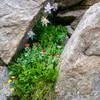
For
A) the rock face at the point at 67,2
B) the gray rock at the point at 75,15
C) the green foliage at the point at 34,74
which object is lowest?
the gray rock at the point at 75,15

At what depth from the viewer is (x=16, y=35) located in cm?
267

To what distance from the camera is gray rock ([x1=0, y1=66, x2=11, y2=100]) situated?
7.30ft

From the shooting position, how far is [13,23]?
8.85ft

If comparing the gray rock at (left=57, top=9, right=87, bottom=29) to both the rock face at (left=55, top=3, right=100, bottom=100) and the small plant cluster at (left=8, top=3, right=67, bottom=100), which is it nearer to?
the small plant cluster at (left=8, top=3, right=67, bottom=100)

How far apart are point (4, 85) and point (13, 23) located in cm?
116

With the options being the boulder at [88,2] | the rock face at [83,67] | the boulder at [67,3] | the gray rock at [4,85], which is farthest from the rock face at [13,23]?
the boulder at [88,2]

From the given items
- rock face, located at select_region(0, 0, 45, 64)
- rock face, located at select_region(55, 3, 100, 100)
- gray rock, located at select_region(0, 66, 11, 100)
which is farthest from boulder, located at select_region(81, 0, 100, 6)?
gray rock, located at select_region(0, 66, 11, 100)

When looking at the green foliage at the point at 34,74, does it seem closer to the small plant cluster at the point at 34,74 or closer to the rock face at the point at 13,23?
the small plant cluster at the point at 34,74

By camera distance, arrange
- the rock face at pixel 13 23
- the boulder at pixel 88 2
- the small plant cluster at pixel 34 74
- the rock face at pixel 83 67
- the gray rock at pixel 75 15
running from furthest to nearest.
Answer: the boulder at pixel 88 2 → the gray rock at pixel 75 15 → the rock face at pixel 13 23 → the small plant cluster at pixel 34 74 → the rock face at pixel 83 67

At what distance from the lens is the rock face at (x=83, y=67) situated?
209cm

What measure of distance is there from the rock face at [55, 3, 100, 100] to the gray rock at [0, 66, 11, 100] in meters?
0.81

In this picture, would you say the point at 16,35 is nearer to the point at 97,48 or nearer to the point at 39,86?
the point at 39,86

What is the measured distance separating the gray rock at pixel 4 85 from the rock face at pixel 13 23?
0.54 ft

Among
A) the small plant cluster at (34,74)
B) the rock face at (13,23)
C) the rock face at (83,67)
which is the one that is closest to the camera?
the rock face at (83,67)
